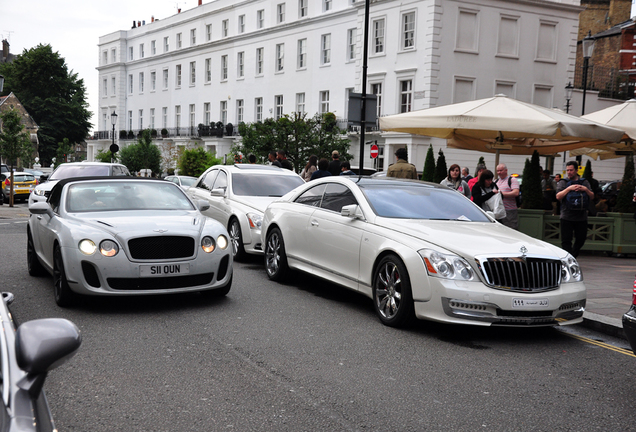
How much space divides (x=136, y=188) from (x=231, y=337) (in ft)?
10.3

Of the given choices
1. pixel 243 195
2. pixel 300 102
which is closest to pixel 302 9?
pixel 300 102

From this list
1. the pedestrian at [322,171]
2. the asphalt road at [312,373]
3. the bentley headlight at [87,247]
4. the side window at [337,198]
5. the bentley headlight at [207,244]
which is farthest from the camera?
the pedestrian at [322,171]

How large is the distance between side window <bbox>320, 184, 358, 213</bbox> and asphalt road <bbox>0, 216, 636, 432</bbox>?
128cm

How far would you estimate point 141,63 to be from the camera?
7212cm

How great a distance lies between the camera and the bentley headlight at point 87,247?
→ 6.93 m

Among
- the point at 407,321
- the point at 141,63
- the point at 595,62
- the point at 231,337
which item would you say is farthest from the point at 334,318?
the point at 141,63

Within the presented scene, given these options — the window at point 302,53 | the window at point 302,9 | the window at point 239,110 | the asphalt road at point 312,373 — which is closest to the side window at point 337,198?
the asphalt road at point 312,373

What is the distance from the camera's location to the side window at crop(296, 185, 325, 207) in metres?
8.91

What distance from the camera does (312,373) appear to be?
516cm

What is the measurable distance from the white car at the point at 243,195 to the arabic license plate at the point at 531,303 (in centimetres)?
541

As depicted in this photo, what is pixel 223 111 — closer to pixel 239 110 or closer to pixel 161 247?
pixel 239 110

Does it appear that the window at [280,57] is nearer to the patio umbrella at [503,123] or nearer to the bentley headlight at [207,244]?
the patio umbrella at [503,123]

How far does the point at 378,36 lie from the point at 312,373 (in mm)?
37679

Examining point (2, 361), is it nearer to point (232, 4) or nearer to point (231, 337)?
point (231, 337)
